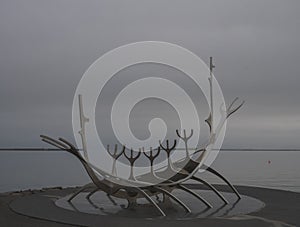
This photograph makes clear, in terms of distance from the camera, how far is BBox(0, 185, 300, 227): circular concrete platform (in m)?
9.47

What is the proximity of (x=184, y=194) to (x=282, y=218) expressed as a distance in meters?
4.53

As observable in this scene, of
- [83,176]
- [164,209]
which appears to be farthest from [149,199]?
[83,176]

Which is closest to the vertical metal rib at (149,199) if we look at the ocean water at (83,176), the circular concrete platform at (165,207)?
the circular concrete platform at (165,207)

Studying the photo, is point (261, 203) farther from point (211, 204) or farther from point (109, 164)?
point (109, 164)

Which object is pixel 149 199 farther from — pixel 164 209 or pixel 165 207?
pixel 165 207

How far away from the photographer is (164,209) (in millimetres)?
11164

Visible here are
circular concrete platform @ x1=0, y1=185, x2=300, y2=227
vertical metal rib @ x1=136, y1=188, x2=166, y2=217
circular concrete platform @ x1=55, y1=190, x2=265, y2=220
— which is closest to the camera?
circular concrete platform @ x1=0, y1=185, x2=300, y2=227

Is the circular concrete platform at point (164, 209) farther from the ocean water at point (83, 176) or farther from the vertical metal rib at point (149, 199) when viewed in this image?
the ocean water at point (83, 176)

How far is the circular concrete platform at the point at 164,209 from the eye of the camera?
9.47m

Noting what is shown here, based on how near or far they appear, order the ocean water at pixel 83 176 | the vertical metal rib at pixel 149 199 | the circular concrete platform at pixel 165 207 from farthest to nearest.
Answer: the ocean water at pixel 83 176
the circular concrete platform at pixel 165 207
the vertical metal rib at pixel 149 199

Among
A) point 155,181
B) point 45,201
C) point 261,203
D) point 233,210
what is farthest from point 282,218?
point 45,201

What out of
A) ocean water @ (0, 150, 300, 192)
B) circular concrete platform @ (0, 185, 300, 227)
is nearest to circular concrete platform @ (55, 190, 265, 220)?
circular concrete platform @ (0, 185, 300, 227)

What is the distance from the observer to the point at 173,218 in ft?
32.6

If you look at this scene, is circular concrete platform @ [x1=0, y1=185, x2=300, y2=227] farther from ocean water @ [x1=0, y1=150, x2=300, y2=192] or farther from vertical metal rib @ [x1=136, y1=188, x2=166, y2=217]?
ocean water @ [x1=0, y1=150, x2=300, y2=192]
